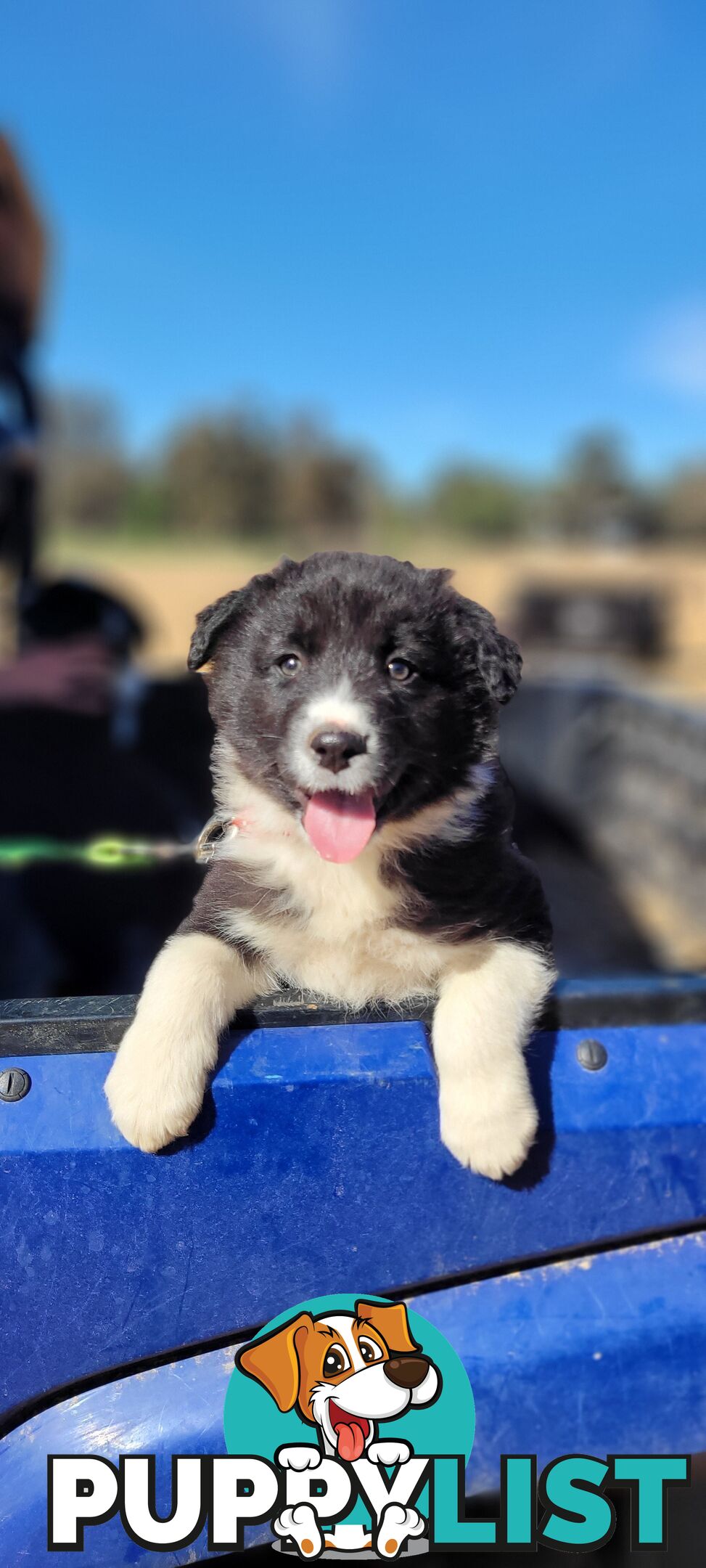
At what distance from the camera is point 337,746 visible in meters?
1.63

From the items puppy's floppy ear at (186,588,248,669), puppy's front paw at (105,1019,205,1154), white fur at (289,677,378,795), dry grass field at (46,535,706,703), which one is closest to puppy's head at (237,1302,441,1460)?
puppy's front paw at (105,1019,205,1154)

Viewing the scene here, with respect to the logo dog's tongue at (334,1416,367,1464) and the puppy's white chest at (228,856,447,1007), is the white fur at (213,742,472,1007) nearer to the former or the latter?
the puppy's white chest at (228,856,447,1007)

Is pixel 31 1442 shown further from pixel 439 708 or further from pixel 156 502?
pixel 156 502

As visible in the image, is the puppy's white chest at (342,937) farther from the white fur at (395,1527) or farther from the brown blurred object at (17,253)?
the brown blurred object at (17,253)

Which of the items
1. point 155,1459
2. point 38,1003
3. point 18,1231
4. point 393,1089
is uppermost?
point 38,1003

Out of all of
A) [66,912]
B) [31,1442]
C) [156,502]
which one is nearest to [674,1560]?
[31,1442]

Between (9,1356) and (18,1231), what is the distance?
190mm

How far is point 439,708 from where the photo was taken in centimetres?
177

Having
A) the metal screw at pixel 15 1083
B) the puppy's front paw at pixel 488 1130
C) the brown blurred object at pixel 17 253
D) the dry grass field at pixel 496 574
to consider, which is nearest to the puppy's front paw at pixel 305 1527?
the puppy's front paw at pixel 488 1130

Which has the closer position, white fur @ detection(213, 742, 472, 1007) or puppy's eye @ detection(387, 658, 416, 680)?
puppy's eye @ detection(387, 658, 416, 680)

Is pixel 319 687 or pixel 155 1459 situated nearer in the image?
pixel 155 1459

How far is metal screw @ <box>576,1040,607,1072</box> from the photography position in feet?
5.70

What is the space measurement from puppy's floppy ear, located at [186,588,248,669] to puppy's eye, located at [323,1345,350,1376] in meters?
1.07

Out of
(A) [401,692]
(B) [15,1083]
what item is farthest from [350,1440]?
(A) [401,692]
